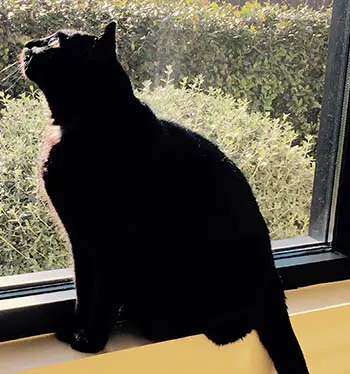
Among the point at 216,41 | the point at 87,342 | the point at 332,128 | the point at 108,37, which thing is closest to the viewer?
the point at 108,37

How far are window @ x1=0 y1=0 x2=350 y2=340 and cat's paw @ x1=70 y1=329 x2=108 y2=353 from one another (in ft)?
0.21

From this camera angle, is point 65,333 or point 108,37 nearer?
point 108,37

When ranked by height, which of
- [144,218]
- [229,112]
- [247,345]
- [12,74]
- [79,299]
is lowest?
[247,345]

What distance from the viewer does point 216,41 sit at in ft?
3.43

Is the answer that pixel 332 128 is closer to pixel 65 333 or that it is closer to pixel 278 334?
pixel 278 334

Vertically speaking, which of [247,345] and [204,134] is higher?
[204,134]

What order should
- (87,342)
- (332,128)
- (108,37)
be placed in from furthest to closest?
1. (332,128)
2. (87,342)
3. (108,37)

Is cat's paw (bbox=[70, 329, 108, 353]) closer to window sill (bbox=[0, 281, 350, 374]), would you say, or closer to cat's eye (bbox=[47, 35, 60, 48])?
window sill (bbox=[0, 281, 350, 374])

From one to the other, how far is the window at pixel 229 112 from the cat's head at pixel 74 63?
0.09 meters

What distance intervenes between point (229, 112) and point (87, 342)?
0.51 m

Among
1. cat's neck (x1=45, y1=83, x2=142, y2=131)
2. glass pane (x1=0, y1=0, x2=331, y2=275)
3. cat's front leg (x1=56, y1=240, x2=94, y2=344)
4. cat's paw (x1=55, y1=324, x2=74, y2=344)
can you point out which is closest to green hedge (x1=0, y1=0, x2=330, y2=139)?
glass pane (x1=0, y1=0, x2=331, y2=275)

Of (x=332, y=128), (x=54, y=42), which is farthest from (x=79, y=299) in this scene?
(x=332, y=128)

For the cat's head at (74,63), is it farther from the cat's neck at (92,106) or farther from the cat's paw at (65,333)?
the cat's paw at (65,333)

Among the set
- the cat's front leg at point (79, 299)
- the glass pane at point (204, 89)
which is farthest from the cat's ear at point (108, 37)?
the cat's front leg at point (79, 299)
